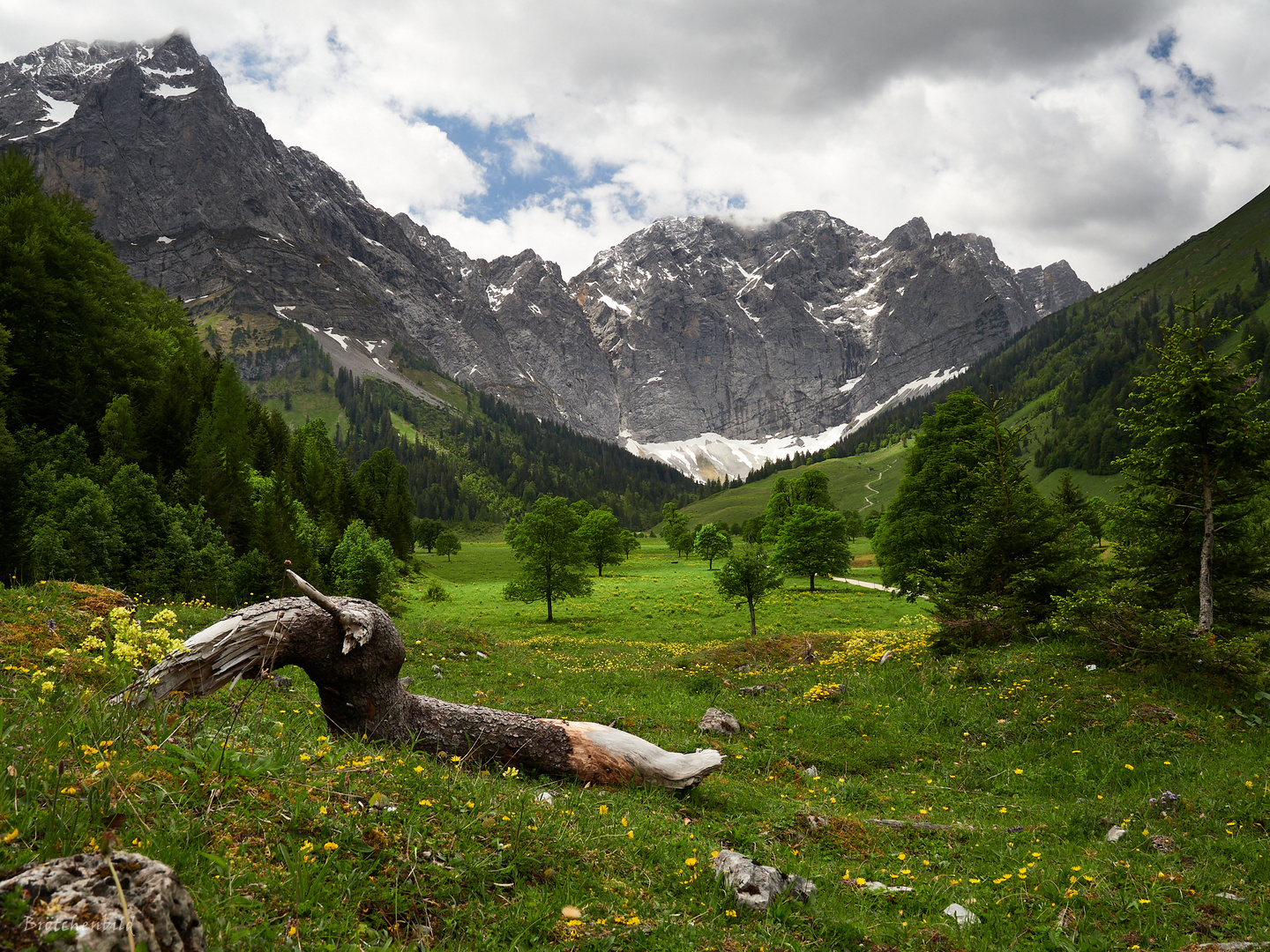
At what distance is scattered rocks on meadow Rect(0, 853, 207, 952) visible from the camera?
7.93ft

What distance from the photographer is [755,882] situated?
18.4ft

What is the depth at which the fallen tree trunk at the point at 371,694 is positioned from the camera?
20.4ft

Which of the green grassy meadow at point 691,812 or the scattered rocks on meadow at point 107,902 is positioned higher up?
the scattered rocks on meadow at point 107,902

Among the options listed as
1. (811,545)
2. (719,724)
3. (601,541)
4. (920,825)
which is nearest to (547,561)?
(811,545)

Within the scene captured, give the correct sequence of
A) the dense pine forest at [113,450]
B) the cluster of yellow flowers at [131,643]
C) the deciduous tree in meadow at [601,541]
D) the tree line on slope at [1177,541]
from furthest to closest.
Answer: the deciduous tree in meadow at [601,541] → the dense pine forest at [113,450] → the tree line on slope at [1177,541] → the cluster of yellow flowers at [131,643]

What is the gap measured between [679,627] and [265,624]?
3309 cm

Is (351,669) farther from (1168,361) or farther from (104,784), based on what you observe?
(1168,361)

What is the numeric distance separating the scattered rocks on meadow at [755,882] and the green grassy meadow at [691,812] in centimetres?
12

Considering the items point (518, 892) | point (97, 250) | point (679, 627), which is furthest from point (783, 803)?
point (97, 250)

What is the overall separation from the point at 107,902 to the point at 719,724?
1288cm

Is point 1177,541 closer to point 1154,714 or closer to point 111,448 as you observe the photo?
point 1154,714

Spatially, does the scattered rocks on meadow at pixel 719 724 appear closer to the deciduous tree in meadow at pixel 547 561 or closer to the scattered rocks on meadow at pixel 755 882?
the scattered rocks on meadow at pixel 755 882

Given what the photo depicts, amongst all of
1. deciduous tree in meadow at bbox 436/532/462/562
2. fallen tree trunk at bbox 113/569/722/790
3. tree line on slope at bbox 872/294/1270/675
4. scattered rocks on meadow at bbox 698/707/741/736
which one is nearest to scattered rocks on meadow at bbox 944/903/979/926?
fallen tree trunk at bbox 113/569/722/790

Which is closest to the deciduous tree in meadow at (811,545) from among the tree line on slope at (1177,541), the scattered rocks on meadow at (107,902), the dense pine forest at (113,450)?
the dense pine forest at (113,450)
